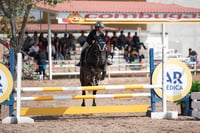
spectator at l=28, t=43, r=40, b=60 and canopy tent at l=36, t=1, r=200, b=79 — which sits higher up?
canopy tent at l=36, t=1, r=200, b=79

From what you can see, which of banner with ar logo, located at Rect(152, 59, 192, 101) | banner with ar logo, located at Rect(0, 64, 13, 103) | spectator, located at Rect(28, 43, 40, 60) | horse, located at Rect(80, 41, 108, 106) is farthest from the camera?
spectator, located at Rect(28, 43, 40, 60)

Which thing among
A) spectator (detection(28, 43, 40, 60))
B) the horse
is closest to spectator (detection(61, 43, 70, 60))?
spectator (detection(28, 43, 40, 60))

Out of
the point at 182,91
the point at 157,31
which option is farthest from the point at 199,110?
the point at 157,31

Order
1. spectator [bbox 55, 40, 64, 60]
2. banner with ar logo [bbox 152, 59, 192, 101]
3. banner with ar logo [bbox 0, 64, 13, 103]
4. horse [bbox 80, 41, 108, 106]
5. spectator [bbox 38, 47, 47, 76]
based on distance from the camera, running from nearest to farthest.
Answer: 1. banner with ar logo [bbox 0, 64, 13, 103]
2. banner with ar logo [bbox 152, 59, 192, 101]
3. horse [bbox 80, 41, 108, 106]
4. spectator [bbox 38, 47, 47, 76]
5. spectator [bbox 55, 40, 64, 60]

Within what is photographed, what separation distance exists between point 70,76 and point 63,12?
4036 mm

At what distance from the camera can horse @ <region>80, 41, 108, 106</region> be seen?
13.1 meters

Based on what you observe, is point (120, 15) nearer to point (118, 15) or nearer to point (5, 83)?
point (118, 15)

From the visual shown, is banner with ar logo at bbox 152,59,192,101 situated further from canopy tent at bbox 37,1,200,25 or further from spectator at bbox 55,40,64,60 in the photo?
spectator at bbox 55,40,64,60

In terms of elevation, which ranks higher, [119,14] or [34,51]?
[119,14]

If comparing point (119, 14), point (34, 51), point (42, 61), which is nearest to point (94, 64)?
point (42, 61)

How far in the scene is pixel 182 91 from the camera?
11.8 metres

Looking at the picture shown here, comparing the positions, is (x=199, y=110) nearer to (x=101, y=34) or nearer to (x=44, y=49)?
(x=101, y=34)

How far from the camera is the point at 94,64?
1355cm

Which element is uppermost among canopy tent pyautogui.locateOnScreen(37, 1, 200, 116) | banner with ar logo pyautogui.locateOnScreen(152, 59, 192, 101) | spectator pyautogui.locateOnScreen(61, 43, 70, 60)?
canopy tent pyautogui.locateOnScreen(37, 1, 200, 116)
